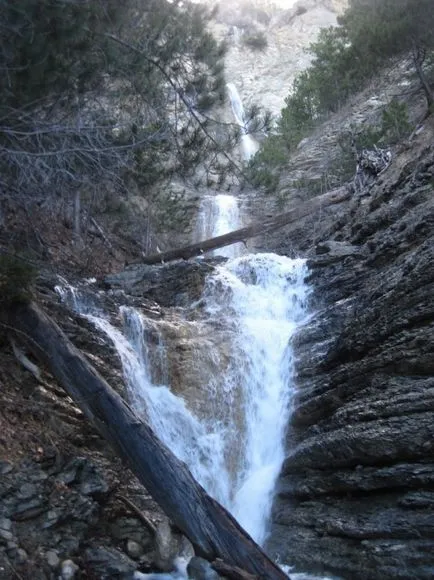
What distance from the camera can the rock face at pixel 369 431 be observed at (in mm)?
6641

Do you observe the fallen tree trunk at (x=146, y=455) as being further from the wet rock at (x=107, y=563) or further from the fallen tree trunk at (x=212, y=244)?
the fallen tree trunk at (x=212, y=244)

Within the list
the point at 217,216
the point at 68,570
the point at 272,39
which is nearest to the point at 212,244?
the point at 217,216

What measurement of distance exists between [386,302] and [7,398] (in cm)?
544

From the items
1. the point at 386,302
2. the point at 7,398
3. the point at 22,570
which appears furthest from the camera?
the point at 386,302

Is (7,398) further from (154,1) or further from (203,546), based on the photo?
(154,1)

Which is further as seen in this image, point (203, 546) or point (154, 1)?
point (154, 1)

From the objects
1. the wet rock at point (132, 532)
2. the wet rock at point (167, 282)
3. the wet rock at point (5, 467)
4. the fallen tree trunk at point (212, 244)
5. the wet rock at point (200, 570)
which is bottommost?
the wet rock at point (200, 570)

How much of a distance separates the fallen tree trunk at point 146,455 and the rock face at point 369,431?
153cm

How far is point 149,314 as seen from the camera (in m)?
11.8

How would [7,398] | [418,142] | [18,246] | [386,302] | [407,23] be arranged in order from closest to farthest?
[7,398] → [386,302] → [18,246] → [418,142] → [407,23]

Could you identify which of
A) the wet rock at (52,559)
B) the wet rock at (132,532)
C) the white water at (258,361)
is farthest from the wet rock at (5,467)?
the white water at (258,361)

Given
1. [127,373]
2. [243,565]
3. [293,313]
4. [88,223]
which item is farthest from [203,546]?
[88,223]

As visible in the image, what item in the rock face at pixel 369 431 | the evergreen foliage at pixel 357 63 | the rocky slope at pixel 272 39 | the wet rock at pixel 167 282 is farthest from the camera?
the rocky slope at pixel 272 39

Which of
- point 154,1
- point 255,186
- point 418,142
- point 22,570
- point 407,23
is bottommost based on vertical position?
point 22,570
